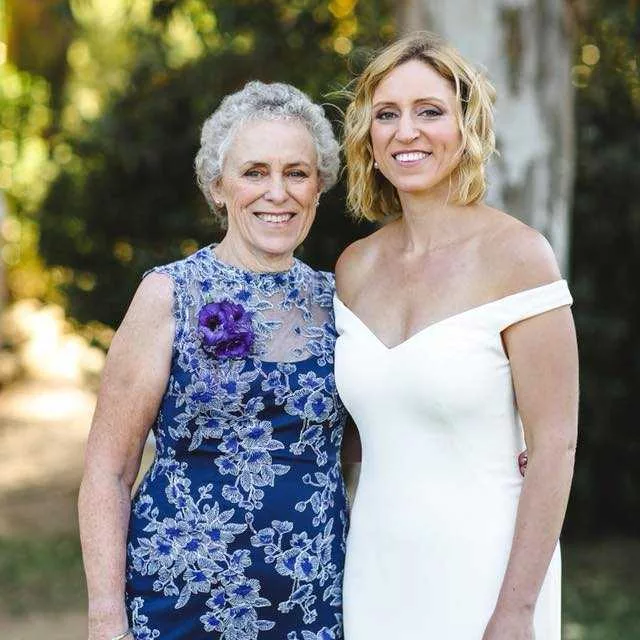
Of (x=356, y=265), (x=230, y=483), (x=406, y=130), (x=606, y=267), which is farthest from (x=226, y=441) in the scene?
(x=606, y=267)

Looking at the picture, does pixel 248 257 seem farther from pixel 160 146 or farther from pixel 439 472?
pixel 160 146

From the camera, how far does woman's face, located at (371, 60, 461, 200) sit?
2.75 meters

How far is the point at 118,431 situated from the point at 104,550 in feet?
0.95

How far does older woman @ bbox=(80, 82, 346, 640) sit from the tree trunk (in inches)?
58.1

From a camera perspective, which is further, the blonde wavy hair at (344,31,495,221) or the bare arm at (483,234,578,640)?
the blonde wavy hair at (344,31,495,221)

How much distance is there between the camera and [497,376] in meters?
2.62

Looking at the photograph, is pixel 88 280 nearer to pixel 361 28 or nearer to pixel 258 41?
pixel 258 41

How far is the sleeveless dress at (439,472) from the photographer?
8.58ft

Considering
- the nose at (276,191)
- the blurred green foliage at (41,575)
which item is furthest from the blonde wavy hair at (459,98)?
the blurred green foliage at (41,575)

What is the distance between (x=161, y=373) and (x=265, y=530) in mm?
461

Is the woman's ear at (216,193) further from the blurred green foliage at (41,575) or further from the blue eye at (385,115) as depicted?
the blurred green foliage at (41,575)

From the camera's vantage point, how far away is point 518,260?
8.55ft

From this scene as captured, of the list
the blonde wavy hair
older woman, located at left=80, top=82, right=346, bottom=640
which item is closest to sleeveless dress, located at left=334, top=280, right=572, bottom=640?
older woman, located at left=80, top=82, right=346, bottom=640

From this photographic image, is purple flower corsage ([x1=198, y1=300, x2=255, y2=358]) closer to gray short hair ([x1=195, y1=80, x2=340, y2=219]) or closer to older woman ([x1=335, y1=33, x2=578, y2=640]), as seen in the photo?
older woman ([x1=335, y1=33, x2=578, y2=640])
